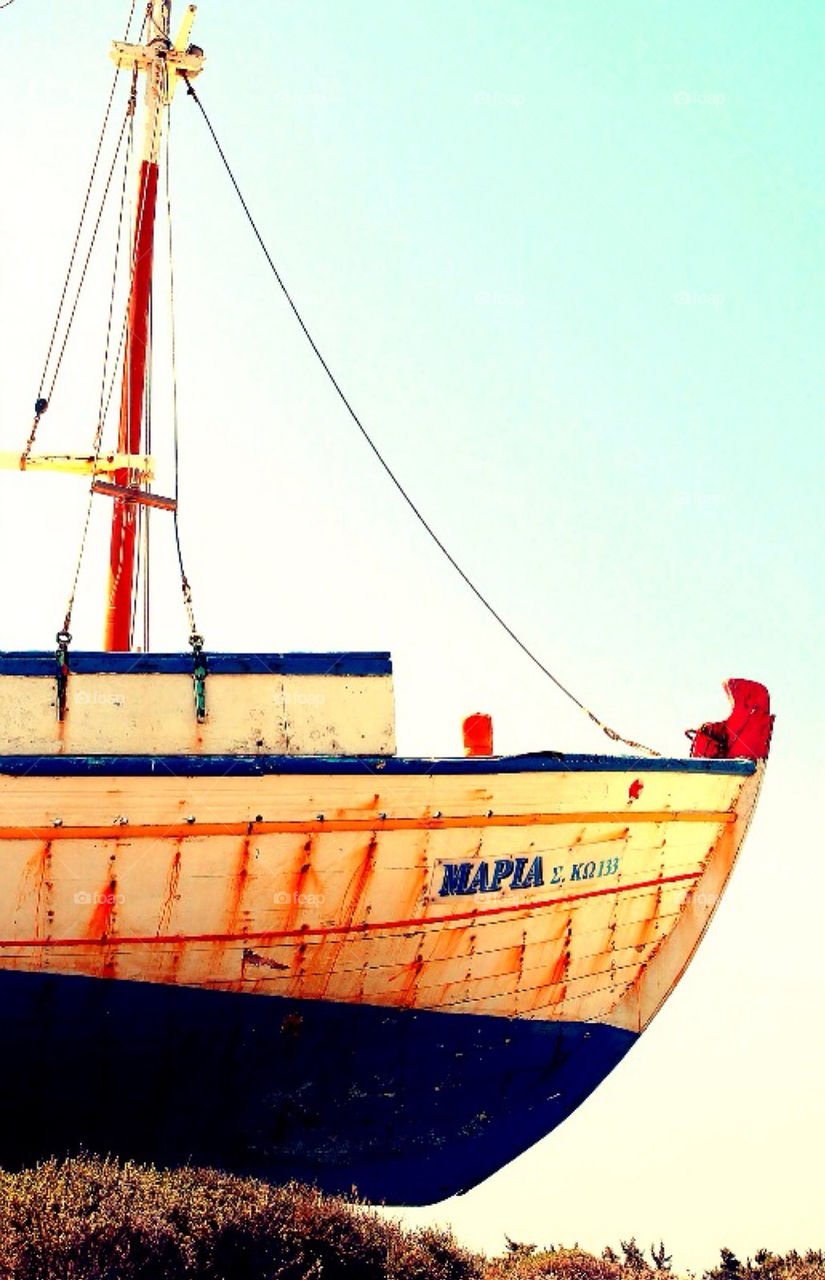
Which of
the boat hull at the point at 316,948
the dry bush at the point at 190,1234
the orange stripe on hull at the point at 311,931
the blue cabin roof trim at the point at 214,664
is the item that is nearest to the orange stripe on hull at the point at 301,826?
the boat hull at the point at 316,948

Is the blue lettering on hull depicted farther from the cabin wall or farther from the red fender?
the red fender

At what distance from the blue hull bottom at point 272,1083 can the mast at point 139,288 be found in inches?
221

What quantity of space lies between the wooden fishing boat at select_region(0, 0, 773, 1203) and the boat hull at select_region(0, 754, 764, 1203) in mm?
20

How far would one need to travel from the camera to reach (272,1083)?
10.0 meters

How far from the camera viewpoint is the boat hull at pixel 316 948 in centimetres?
923

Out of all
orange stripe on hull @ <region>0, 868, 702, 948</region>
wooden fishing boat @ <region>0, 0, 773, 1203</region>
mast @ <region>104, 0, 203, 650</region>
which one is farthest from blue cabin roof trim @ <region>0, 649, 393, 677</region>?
mast @ <region>104, 0, 203, 650</region>

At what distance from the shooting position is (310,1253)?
280 inches

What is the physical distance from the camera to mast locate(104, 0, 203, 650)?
15.0m

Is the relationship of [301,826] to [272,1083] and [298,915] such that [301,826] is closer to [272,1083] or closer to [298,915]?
[298,915]

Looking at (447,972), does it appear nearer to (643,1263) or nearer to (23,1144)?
(643,1263)

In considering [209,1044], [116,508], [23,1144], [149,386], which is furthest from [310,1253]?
[149,386]

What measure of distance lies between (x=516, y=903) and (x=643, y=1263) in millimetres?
2881

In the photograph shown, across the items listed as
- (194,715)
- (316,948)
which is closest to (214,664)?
(194,715)

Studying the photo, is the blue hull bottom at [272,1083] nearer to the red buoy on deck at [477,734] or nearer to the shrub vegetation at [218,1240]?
the shrub vegetation at [218,1240]
